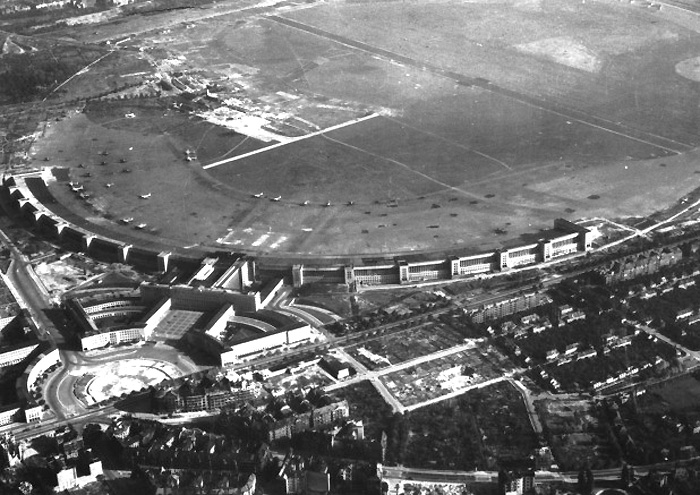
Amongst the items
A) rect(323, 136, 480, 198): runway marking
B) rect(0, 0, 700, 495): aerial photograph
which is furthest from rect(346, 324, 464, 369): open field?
rect(323, 136, 480, 198): runway marking

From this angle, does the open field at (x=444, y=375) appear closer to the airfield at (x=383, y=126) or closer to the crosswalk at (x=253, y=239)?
the airfield at (x=383, y=126)

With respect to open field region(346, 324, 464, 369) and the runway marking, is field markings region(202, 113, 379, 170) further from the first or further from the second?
open field region(346, 324, 464, 369)

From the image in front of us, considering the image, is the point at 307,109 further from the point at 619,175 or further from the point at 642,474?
the point at 642,474

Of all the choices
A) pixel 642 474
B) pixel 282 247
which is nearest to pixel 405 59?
pixel 282 247

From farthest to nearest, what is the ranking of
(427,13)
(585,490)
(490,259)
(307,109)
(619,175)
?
(427,13)
(307,109)
(619,175)
(490,259)
(585,490)

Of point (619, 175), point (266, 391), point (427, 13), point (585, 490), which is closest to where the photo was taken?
point (585, 490)
